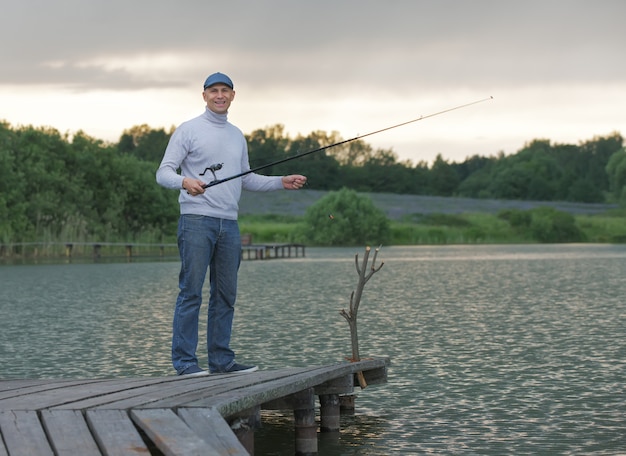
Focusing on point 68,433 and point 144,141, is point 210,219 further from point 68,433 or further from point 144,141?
point 144,141

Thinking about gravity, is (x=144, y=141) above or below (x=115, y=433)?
above

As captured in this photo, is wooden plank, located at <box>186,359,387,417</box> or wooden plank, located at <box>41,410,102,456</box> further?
wooden plank, located at <box>186,359,387,417</box>

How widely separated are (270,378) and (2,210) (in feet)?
149

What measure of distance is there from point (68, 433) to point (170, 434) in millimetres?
500

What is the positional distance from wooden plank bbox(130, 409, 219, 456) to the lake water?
66.8 inches

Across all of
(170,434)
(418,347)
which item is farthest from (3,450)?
(418,347)

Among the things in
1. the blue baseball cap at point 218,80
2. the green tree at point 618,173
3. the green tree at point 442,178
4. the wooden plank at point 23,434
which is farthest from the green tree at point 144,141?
the wooden plank at point 23,434

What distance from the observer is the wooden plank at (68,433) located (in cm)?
548

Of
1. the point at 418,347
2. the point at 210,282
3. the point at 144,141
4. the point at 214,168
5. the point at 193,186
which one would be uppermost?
the point at 144,141

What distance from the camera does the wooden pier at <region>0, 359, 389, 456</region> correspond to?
18.3 ft

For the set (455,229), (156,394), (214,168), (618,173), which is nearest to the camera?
(156,394)

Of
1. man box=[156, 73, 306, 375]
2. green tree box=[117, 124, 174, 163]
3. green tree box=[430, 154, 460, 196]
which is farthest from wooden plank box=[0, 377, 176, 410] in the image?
green tree box=[430, 154, 460, 196]

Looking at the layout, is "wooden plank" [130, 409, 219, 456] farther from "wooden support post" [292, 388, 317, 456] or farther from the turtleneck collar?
the turtleneck collar

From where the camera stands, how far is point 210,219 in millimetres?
8250
